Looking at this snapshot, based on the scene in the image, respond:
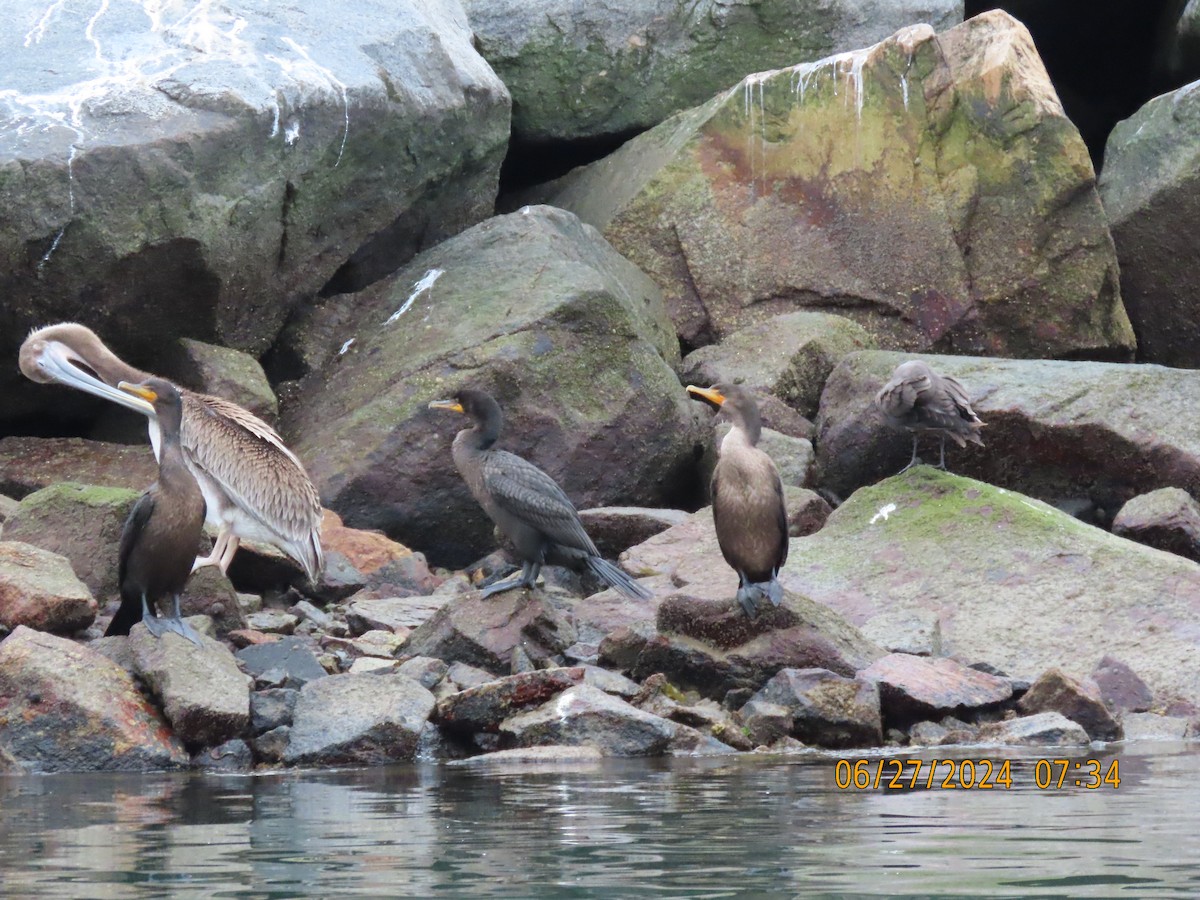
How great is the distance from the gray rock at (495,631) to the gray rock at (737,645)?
52 cm

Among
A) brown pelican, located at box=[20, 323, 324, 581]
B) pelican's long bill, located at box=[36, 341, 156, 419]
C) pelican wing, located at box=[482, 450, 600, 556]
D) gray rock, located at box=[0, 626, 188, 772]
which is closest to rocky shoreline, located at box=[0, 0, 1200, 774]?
gray rock, located at box=[0, 626, 188, 772]

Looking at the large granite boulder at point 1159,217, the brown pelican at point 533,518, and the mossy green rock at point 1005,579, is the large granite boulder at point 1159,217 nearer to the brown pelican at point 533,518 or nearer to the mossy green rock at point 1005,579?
the mossy green rock at point 1005,579

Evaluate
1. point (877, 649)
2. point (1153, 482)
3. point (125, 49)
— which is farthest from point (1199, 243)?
point (125, 49)

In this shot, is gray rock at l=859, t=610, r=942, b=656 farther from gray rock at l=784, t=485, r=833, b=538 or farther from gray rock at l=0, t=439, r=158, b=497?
gray rock at l=0, t=439, r=158, b=497

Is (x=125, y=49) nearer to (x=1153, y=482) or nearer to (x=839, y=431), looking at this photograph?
(x=839, y=431)

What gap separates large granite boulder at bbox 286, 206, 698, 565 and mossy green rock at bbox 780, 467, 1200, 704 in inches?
83.7

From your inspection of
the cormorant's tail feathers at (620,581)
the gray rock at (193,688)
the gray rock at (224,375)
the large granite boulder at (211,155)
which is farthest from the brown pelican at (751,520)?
the large granite boulder at (211,155)

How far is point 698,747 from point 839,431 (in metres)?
4.91

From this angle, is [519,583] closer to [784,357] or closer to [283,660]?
[283,660]

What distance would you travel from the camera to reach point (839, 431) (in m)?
12.3

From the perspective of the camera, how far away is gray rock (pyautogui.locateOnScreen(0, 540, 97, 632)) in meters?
8.24

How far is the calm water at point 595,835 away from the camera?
448 cm

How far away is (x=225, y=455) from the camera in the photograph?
11.3 metres
